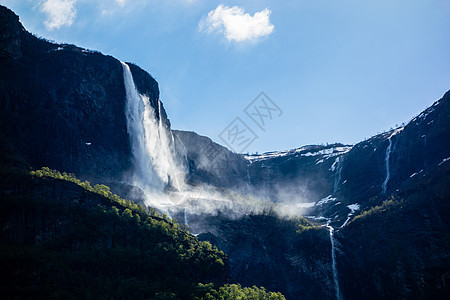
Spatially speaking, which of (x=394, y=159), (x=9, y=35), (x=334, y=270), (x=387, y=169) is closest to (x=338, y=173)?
(x=387, y=169)

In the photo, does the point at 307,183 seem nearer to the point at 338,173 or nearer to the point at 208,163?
the point at 338,173

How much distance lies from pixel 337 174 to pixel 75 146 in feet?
391

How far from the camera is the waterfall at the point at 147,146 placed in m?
123

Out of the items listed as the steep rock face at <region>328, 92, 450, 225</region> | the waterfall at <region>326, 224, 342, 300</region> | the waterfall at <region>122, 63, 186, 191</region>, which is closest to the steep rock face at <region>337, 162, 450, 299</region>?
the waterfall at <region>326, 224, 342, 300</region>

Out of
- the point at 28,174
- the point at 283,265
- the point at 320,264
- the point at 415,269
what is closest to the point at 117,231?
the point at 28,174

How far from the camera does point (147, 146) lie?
12862 cm

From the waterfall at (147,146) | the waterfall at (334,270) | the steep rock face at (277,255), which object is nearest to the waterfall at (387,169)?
the waterfall at (334,270)

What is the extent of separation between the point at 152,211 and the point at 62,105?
41344 millimetres

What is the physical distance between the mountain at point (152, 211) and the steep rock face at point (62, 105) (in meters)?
0.34

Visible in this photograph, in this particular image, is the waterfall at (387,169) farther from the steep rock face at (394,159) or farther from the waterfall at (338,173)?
the waterfall at (338,173)

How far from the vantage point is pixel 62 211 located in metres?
66.9

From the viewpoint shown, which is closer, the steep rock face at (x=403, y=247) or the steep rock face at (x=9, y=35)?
the steep rock face at (x=403, y=247)

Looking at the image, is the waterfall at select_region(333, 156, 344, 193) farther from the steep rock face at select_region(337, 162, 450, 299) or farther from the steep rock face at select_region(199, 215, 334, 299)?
the steep rock face at select_region(199, 215, 334, 299)

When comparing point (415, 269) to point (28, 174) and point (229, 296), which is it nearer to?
point (229, 296)
